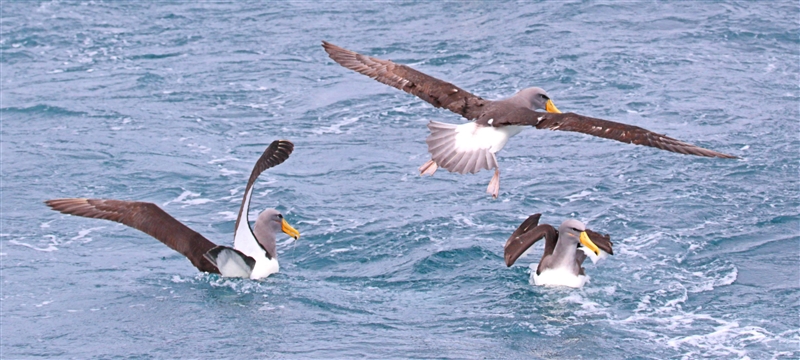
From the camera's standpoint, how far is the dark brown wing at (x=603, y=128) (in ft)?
38.8

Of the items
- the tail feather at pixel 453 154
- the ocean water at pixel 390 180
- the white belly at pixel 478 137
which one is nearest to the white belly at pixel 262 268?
the ocean water at pixel 390 180

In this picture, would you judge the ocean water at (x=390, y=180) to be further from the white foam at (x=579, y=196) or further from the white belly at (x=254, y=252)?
the white belly at (x=254, y=252)

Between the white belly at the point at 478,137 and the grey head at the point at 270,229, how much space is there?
3075 mm

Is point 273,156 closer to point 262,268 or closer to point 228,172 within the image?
point 262,268

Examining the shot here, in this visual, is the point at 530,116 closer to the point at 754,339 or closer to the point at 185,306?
the point at 754,339

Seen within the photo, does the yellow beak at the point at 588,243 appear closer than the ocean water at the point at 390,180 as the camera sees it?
No

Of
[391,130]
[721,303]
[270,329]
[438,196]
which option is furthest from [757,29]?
[270,329]

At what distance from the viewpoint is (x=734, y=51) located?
24000 mm

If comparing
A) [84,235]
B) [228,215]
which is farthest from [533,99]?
[84,235]

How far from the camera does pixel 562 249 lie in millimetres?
14062

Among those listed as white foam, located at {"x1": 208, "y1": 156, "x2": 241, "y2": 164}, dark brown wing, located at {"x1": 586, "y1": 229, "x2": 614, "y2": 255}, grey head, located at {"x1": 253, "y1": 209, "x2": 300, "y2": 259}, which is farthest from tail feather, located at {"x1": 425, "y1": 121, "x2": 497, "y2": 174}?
white foam, located at {"x1": 208, "y1": 156, "x2": 241, "y2": 164}

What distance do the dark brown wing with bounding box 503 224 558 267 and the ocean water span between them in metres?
0.52

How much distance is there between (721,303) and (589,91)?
8.74 metres

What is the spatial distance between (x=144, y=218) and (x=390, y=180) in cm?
552
